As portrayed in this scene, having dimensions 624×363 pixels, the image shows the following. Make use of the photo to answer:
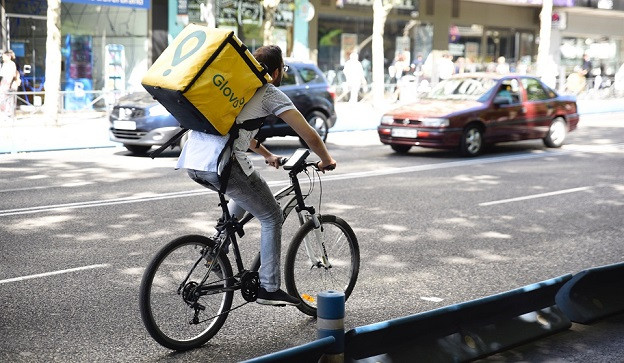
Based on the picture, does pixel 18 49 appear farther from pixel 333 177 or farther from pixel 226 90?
pixel 226 90

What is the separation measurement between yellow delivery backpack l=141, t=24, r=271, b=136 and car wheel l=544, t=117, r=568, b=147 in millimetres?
14172

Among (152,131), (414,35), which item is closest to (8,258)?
(152,131)

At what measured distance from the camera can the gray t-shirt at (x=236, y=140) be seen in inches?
201

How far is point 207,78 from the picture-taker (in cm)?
485

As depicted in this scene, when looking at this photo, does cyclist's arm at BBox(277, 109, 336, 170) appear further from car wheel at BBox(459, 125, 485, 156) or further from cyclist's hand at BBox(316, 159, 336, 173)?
car wheel at BBox(459, 125, 485, 156)

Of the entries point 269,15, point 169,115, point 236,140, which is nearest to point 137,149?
point 169,115

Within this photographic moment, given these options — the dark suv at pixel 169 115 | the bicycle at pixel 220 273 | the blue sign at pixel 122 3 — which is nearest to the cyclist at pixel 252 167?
the bicycle at pixel 220 273

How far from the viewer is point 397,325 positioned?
4879 mm

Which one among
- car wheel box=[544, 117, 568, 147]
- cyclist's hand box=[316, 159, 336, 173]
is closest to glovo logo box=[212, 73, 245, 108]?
cyclist's hand box=[316, 159, 336, 173]

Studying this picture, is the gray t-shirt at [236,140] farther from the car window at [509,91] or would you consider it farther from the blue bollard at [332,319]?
the car window at [509,91]

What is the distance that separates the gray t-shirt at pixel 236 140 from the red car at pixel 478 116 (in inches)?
443

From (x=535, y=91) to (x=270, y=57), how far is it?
1348cm

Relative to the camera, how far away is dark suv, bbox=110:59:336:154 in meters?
15.8

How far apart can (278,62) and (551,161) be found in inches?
456
